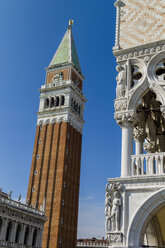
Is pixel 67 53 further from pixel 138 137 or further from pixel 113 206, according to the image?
pixel 113 206

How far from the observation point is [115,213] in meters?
7.68

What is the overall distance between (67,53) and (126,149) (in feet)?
175

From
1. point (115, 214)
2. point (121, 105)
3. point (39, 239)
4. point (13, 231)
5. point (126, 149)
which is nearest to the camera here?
point (115, 214)

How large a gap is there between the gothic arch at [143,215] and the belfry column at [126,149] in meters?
0.97

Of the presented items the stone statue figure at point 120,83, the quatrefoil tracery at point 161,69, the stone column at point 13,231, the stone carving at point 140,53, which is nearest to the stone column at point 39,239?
the stone column at point 13,231

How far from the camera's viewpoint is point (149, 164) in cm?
812

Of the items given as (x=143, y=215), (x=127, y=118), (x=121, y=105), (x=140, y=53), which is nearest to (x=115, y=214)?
(x=143, y=215)

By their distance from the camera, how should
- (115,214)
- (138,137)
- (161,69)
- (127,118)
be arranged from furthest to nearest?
(138,137) < (161,69) < (127,118) < (115,214)

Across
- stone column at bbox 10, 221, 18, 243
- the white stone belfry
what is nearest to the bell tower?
stone column at bbox 10, 221, 18, 243

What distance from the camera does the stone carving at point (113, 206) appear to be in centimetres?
764

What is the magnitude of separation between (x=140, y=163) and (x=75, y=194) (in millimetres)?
45242

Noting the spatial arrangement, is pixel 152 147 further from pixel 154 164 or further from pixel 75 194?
pixel 75 194

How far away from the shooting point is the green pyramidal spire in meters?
59.5

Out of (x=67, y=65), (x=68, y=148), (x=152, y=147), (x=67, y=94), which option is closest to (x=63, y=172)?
(x=68, y=148)
